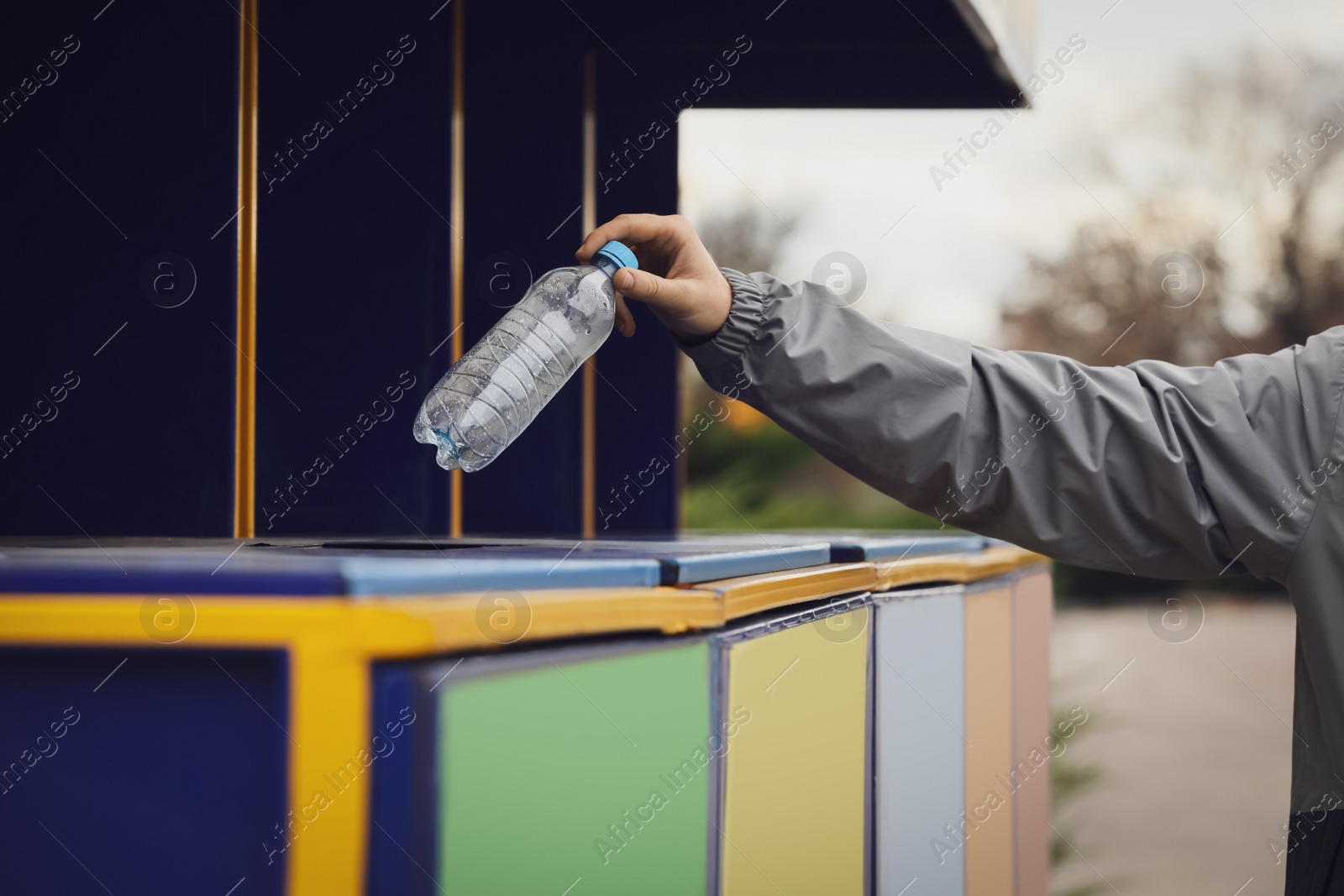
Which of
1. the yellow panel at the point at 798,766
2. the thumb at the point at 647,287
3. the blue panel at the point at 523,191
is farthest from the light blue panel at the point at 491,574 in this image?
the blue panel at the point at 523,191

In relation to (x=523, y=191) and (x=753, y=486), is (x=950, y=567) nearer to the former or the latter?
(x=523, y=191)

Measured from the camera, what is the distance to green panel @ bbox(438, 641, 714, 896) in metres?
A: 0.85

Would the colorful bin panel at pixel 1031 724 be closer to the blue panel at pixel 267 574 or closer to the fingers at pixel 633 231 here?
the fingers at pixel 633 231

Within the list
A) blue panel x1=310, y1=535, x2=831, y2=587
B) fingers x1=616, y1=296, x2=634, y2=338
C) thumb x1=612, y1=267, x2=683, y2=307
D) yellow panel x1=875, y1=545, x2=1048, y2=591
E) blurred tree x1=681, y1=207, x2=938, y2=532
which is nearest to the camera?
blue panel x1=310, y1=535, x2=831, y2=587

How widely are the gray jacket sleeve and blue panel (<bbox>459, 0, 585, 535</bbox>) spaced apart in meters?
1.14

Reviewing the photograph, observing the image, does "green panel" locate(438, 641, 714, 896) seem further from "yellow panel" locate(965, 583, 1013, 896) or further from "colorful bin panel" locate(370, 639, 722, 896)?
"yellow panel" locate(965, 583, 1013, 896)

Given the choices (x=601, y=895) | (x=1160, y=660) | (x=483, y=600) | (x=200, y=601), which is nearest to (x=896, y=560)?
(x=601, y=895)

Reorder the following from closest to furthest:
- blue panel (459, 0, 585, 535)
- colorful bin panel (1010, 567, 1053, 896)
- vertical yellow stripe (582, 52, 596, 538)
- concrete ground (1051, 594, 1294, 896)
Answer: colorful bin panel (1010, 567, 1053, 896), blue panel (459, 0, 585, 535), vertical yellow stripe (582, 52, 596, 538), concrete ground (1051, 594, 1294, 896)

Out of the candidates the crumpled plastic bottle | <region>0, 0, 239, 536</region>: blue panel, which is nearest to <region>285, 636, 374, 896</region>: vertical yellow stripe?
the crumpled plastic bottle

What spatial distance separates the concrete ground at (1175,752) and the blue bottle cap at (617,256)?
196 cm

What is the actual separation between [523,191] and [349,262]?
572 mm

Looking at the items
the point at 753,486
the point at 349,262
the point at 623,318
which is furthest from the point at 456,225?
the point at 753,486

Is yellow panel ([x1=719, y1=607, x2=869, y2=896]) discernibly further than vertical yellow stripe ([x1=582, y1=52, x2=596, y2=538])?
No

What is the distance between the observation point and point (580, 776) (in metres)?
0.96
